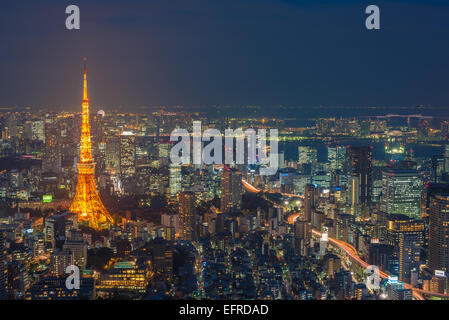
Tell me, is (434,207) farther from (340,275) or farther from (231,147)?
(231,147)

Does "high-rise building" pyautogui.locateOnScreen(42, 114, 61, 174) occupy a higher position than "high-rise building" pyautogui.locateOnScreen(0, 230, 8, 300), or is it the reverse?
"high-rise building" pyautogui.locateOnScreen(42, 114, 61, 174)

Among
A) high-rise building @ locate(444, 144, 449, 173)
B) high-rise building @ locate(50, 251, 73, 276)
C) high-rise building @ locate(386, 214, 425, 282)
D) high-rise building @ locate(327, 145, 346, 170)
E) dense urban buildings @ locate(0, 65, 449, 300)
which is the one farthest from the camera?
high-rise building @ locate(327, 145, 346, 170)

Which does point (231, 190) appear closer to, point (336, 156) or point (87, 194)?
point (336, 156)

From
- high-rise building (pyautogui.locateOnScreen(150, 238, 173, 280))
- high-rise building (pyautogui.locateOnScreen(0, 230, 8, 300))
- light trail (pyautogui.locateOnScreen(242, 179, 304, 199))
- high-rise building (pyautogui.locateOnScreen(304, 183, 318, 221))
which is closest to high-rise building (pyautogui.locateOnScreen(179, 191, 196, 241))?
high-rise building (pyautogui.locateOnScreen(150, 238, 173, 280))

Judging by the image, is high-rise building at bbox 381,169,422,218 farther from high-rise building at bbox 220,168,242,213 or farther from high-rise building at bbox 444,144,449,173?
high-rise building at bbox 220,168,242,213

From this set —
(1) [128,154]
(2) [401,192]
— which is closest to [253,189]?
(1) [128,154]

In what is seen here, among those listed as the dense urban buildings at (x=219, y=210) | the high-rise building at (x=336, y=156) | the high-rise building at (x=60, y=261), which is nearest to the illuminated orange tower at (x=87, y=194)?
the dense urban buildings at (x=219, y=210)
